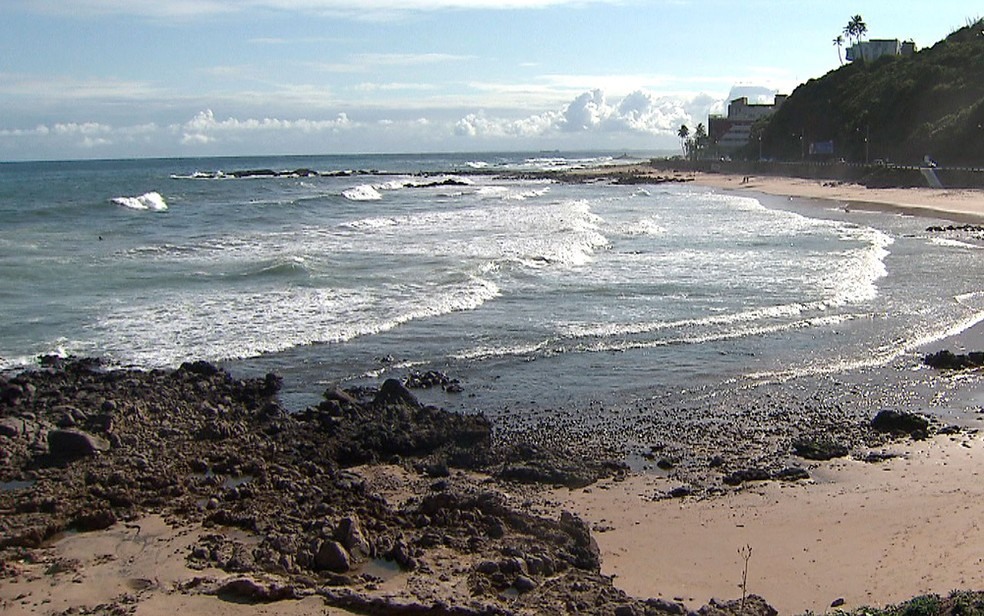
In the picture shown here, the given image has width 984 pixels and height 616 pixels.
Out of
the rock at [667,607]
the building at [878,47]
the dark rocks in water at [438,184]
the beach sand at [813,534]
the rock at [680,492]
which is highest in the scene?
the building at [878,47]

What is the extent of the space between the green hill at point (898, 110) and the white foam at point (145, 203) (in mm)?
57304

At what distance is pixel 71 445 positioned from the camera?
37.0 feet

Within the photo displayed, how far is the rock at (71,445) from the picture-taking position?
11203mm

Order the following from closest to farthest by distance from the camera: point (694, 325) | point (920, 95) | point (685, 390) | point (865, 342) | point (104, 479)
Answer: point (104, 479) → point (685, 390) → point (865, 342) → point (694, 325) → point (920, 95)

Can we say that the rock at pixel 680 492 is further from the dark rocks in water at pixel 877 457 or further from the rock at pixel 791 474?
the dark rocks in water at pixel 877 457

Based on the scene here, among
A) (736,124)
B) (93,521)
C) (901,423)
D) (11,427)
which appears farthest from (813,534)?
(736,124)

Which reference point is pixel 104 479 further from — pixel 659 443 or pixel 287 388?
pixel 659 443

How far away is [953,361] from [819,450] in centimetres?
561

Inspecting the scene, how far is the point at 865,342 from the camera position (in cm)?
1766

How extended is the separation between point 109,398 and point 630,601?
9.00 metres

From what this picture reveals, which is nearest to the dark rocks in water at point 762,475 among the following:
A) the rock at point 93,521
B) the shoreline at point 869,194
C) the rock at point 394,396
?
the rock at point 394,396

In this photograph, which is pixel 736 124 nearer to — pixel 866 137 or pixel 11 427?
pixel 866 137

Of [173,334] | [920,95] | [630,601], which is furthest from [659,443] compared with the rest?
[920,95]

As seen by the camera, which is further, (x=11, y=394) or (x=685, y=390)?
(x=685, y=390)
